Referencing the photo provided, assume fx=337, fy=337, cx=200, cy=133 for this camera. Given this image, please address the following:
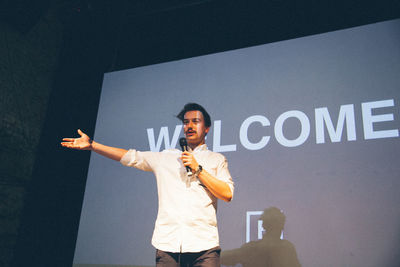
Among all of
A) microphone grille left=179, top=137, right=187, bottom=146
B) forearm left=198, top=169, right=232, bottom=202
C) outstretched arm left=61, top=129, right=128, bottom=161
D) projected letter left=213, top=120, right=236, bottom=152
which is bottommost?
forearm left=198, top=169, right=232, bottom=202

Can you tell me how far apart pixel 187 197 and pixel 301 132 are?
1484mm

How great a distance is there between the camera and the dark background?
3109 millimetres

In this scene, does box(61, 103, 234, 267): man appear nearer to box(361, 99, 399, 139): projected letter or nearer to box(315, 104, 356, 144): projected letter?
box(315, 104, 356, 144): projected letter

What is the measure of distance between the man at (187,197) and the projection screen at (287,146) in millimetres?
1136

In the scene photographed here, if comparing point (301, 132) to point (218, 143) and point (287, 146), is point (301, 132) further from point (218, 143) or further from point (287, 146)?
point (218, 143)

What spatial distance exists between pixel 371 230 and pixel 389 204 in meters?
0.22

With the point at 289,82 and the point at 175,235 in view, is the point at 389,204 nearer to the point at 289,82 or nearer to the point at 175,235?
the point at 289,82

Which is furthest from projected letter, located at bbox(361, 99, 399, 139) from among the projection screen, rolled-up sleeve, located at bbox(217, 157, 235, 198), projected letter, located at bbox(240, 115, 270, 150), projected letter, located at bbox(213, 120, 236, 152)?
rolled-up sleeve, located at bbox(217, 157, 235, 198)

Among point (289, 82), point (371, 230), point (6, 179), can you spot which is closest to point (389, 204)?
point (371, 230)

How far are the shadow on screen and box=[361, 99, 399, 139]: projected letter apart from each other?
0.89 m

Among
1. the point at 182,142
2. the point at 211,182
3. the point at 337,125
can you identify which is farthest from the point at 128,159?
the point at 337,125

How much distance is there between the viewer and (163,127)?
3197 mm

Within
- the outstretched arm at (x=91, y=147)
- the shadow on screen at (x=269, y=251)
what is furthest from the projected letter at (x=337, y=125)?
the outstretched arm at (x=91, y=147)

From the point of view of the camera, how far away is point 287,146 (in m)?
2.69
